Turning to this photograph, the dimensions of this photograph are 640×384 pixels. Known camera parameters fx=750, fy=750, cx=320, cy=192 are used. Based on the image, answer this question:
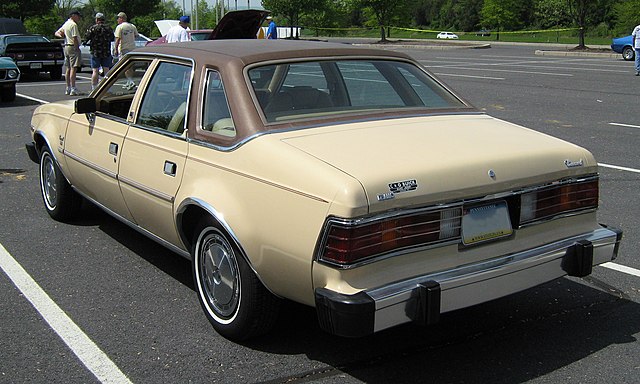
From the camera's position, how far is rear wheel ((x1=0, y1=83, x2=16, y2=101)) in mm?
14809

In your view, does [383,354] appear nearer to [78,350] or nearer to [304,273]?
[304,273]

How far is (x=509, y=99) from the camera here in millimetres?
15406

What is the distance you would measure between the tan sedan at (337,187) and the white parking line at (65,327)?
63 cm

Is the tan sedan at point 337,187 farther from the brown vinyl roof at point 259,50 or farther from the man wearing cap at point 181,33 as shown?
the man wearing cap at point 181,33

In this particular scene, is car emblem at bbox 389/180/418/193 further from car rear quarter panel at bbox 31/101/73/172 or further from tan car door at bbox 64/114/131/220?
car rear quarter panel at bbox 31/101/73/172

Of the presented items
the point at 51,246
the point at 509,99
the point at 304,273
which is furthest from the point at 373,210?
the point at 509,99

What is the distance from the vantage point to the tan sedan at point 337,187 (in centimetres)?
331

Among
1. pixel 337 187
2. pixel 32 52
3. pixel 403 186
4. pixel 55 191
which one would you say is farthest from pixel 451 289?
pixel 32 52

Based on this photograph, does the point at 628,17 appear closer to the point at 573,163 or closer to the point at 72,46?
the point at 72,46

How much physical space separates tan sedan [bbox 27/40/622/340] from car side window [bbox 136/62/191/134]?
0.04 feet

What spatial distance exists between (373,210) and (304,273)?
437 mm

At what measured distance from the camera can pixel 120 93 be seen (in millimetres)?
5434

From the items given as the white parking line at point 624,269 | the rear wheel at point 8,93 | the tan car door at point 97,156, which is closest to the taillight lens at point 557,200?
the white parking line at point 624,269

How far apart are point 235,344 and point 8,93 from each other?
499 inches
